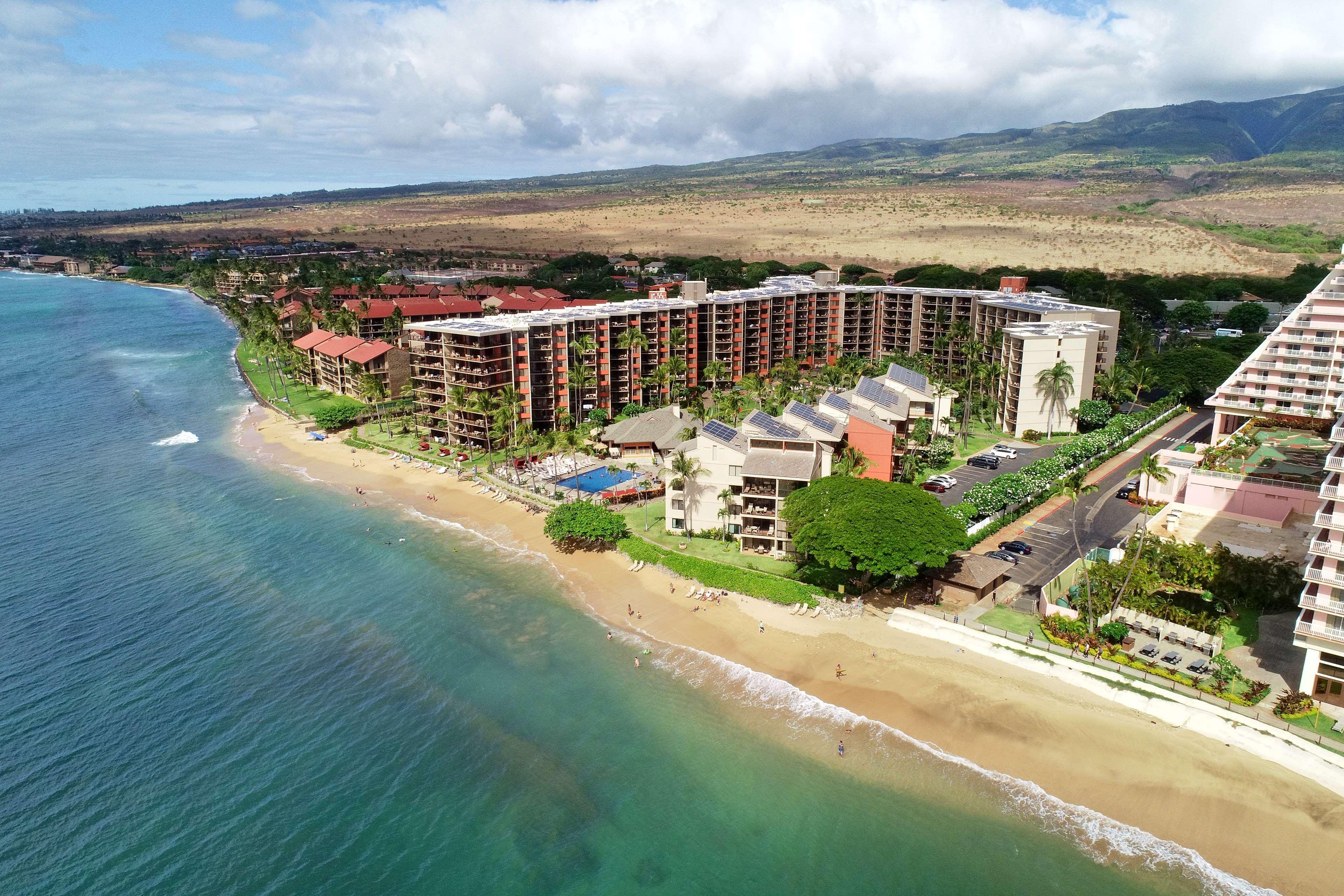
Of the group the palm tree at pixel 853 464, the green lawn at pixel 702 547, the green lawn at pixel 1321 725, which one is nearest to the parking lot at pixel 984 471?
the palm tree at pixel 853 464

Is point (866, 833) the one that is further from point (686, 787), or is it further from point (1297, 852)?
point (1297, 852)

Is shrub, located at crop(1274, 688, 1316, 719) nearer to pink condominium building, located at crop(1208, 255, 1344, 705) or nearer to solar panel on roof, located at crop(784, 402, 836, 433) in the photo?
pink condominium building, located at crop(1208, 255, 1344, 705)

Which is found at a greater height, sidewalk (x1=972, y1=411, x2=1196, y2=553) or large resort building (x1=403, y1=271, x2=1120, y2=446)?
large resort building (x1=403, y1=271, x2=1120, y2=446)

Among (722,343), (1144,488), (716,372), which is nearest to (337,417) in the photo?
(716,372)

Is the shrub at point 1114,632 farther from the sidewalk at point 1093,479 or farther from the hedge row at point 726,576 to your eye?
the hedge row at point 726,576

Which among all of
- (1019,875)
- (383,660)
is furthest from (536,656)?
(1019,875)

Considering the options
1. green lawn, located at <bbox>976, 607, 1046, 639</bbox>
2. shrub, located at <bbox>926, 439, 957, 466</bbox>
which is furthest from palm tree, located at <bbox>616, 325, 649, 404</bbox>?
green lawn, located at <bbox>976, 607, 1046, 639</bbox>

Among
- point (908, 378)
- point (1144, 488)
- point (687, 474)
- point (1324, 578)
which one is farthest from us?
point (908, 378)

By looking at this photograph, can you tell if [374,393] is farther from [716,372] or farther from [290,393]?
[716,372]
